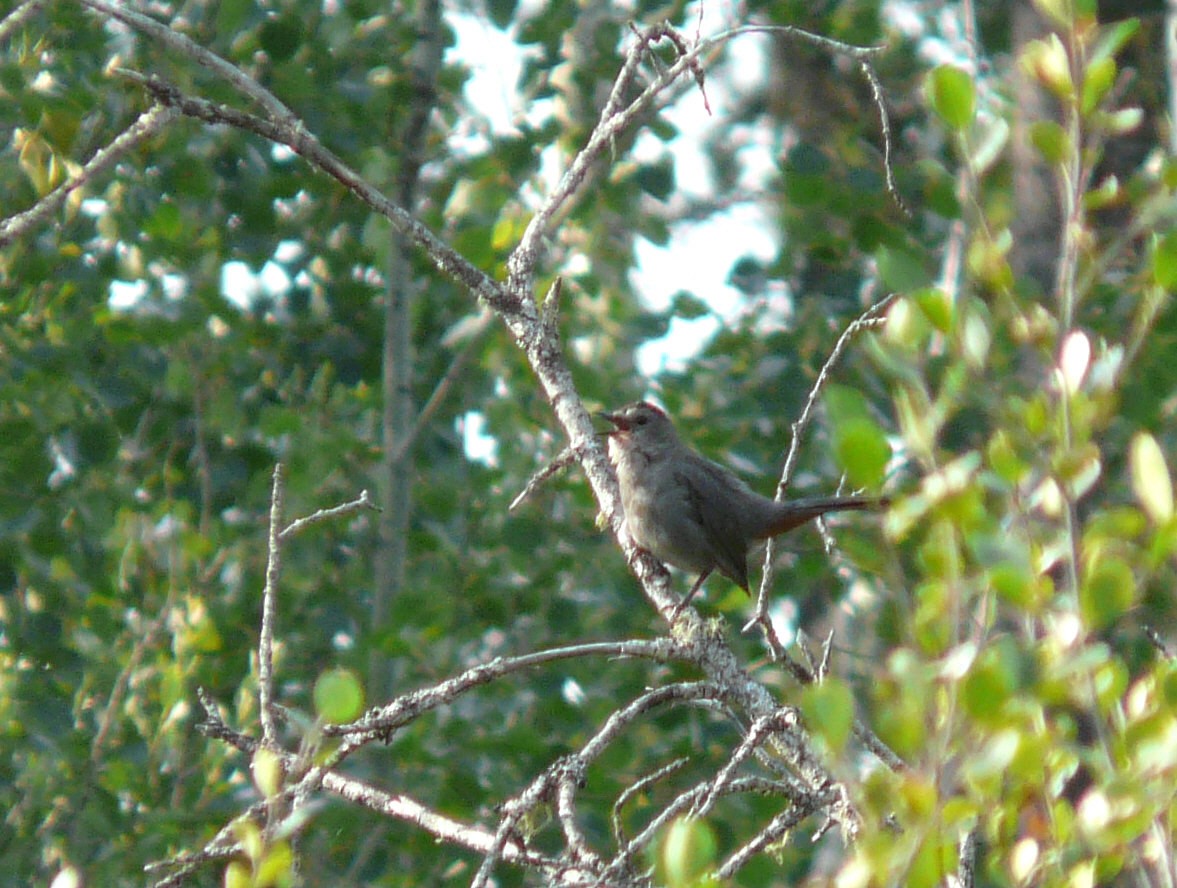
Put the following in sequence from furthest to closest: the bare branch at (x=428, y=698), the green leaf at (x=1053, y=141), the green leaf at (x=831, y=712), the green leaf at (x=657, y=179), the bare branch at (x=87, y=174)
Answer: the green leaf at (x=657, y=179), the bare branch at (x=87, y=174), the bare branch at (x=428, y=698), the green leaf at (x=1053, y=141), the green leaf at (x=831, y=712)

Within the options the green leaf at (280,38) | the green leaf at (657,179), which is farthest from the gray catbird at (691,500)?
the green leaf at (280,38)

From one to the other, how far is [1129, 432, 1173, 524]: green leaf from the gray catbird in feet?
14.4

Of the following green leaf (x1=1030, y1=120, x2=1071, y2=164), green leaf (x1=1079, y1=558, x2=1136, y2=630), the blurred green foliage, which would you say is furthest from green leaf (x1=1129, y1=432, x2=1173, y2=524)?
the blurred green foliage

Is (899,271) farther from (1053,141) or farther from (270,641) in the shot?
(270,641)

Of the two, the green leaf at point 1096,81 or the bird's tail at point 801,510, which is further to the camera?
the bird's tail at point 801,510

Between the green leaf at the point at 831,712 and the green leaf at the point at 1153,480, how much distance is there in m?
0.39

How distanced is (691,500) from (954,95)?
15.5ft

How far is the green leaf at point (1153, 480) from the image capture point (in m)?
1.54

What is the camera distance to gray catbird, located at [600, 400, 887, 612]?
6207 mm

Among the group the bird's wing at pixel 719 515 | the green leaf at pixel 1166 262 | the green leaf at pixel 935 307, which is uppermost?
the bird's wing at pixel 719 515

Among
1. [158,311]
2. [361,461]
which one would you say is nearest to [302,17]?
[158,311]

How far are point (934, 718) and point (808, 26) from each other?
24.4 ft

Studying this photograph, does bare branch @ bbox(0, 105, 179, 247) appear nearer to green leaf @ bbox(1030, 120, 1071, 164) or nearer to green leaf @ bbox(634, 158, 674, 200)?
green leaf @ bbox(1030, 120, 1071, 164)

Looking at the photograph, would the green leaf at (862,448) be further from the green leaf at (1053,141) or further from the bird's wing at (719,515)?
the bird's wing at (719,515)
